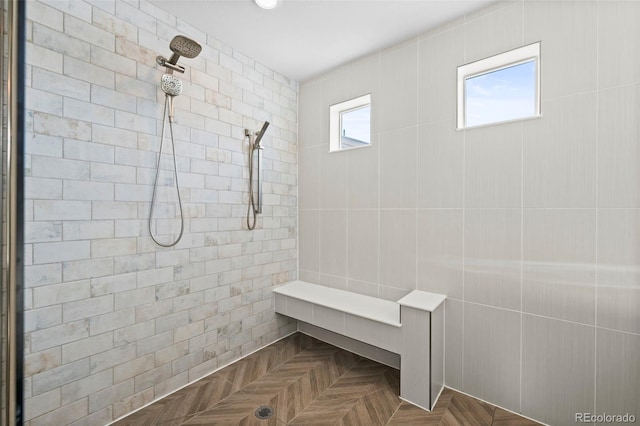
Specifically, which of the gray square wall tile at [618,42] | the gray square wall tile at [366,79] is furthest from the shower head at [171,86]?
the gray square wall tile at [618,42]

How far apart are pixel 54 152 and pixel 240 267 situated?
147cm

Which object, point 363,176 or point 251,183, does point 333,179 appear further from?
point 251,183

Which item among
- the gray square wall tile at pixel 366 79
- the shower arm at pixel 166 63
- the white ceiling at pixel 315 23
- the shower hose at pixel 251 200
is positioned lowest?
the shower hose at pixel 251 200

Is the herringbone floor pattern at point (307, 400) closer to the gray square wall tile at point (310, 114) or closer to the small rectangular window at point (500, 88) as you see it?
the small rectangular window at point (500, 88)

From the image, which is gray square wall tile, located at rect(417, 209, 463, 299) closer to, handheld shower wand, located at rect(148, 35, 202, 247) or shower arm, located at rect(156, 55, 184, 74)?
handheld shower wand, located at rect(148, 35, 202, 247)

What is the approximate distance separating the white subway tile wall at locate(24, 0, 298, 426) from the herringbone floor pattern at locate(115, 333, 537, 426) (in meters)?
0.19

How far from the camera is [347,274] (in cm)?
275

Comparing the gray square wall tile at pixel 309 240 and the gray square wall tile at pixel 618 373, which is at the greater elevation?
the gray square wall tile at pixel 309 240

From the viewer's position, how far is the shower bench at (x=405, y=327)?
6.35 ft

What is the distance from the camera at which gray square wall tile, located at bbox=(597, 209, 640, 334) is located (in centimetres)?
154

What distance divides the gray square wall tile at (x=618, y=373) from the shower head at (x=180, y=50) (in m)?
2.87

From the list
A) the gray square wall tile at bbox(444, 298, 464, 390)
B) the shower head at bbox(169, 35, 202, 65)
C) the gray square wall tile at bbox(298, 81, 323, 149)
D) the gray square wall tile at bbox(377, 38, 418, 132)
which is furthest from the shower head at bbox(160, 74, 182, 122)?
the gray square wall tile at bbox(444, 298, 464, 390)

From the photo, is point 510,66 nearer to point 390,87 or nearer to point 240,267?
point 390,87

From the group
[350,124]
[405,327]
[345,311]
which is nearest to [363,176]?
[350,124]
